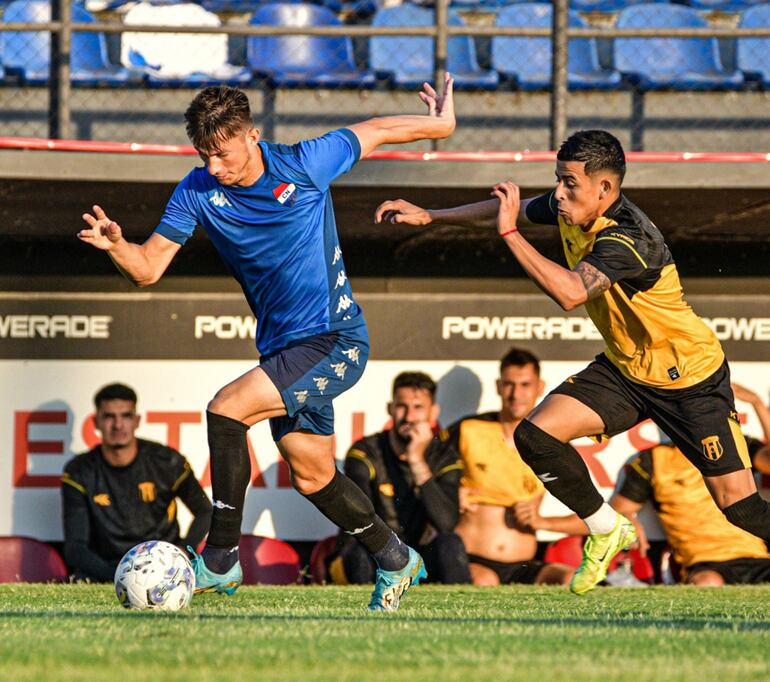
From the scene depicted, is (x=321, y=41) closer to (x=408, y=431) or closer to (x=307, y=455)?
(x=408, y=431)

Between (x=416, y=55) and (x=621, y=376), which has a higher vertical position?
(x=416, y=55)

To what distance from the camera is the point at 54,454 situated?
9.80 meters

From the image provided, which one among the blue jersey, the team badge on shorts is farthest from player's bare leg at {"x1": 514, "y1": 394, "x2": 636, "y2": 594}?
the blue jersey

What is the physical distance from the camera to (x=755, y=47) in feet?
37.3

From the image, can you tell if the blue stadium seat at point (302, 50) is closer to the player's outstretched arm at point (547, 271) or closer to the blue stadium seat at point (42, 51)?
the blue stadium seat at point (42, 51)

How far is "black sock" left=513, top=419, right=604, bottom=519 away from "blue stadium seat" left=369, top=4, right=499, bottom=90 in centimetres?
513

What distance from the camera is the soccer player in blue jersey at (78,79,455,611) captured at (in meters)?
5.47

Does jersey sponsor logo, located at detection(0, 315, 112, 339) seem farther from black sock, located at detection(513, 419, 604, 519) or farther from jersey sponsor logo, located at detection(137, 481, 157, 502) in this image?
black sock, located at detection(513, 419, 604, 519)

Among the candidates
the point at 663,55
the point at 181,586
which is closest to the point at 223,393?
the point at 181,586

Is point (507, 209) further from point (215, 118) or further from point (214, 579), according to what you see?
point (214, 579)

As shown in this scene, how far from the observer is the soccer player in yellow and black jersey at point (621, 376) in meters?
5.73

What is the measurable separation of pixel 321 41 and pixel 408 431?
3.79 metres

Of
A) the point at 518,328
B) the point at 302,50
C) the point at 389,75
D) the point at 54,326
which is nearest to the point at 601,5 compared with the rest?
the point at 389,75

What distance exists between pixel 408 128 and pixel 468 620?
2.14 metres
